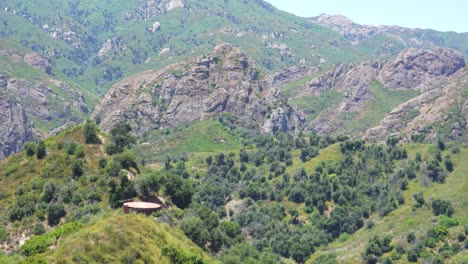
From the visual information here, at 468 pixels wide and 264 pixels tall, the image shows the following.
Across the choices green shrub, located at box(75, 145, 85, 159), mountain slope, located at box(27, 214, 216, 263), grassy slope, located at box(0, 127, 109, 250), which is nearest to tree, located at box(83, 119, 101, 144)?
grassy slope, located at box(0, 127, 109, 250)

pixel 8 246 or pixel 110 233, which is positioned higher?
pixel 110 233

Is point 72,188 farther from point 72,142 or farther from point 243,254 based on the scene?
point 243,254

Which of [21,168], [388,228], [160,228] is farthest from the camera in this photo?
[388,228]

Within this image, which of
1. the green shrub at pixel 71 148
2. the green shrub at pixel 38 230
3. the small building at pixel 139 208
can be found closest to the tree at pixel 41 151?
the green shrub at pixel 71 148

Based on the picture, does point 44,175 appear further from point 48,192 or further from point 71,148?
point 71,148

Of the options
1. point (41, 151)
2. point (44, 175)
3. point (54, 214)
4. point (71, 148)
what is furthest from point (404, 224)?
point (41, 151)

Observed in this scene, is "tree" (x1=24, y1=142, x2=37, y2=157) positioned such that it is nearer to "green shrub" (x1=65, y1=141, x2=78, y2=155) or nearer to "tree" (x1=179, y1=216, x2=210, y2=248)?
"green shrub" (x1=65, y1=141, x2=78, y2=155)

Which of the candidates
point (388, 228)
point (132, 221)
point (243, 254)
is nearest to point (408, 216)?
point (388, 228)

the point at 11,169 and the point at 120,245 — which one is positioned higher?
the point at 120,245

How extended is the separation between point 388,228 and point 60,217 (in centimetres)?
10262

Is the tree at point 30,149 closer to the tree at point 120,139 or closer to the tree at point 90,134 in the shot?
the tree at point 90,134

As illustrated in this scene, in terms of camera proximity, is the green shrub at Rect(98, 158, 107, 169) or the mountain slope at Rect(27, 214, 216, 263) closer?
the mountain slope at Rect(27, 214, 216, 263)

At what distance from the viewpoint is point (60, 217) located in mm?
118688

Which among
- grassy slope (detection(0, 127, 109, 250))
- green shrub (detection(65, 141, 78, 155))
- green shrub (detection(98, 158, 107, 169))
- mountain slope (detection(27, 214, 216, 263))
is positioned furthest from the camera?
green shrub (detection(65, 141, 78, 155))
